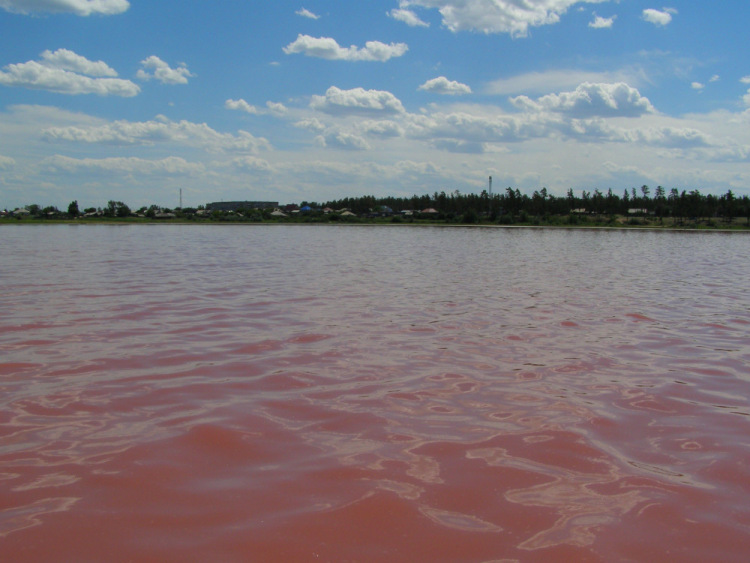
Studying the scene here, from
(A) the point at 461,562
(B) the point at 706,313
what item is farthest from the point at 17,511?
(B) the point at 706,313

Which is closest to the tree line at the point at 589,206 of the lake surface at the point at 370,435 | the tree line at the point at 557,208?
the tree line at the point at 557,208

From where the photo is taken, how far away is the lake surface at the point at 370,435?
118 inches

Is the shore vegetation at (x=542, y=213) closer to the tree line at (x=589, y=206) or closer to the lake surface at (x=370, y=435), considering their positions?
the tree line at (x=589, y=206)

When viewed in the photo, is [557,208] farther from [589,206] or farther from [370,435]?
[370,435]

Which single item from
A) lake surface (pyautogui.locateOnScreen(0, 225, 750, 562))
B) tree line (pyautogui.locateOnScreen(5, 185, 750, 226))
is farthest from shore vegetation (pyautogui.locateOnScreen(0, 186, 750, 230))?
lake surface (pyautogui.locateOnScreen(0, 225, 750, 562))

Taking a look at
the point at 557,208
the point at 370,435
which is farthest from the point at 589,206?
the point at 370,435

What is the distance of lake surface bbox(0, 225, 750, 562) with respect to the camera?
3.01 m

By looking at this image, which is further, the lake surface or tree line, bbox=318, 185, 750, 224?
tree line, bbox=318, 185, 750, 224

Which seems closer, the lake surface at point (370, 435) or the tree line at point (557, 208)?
the lake surface at point (370, 435)

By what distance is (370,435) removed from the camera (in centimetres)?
434

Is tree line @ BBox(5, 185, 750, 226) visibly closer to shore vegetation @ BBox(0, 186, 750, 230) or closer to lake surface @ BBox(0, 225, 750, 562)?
shore vegetation @ BBox(0, 186, 750, 230)

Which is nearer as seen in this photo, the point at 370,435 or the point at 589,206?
the point at 370,435

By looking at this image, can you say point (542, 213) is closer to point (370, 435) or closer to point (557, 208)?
point (557, 208)

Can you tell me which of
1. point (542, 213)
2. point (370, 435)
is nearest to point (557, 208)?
point (542, 213)
